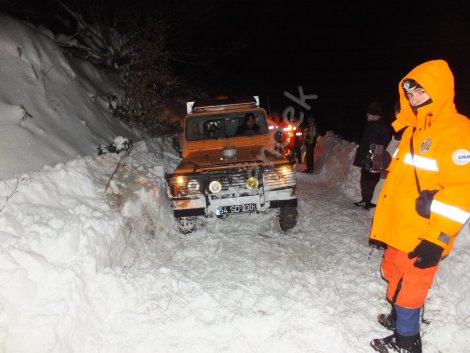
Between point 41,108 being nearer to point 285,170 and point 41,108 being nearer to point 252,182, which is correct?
point 252,182

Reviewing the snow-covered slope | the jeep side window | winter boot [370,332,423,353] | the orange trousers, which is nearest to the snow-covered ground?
the snow-covered slope

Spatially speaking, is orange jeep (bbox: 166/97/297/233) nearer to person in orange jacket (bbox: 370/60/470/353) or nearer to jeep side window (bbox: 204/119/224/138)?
jeep side window (bbox: 204/119/224/138)

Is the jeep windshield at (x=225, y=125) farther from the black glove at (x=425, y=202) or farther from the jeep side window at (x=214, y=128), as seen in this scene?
the black glove at (x=425, y=202)

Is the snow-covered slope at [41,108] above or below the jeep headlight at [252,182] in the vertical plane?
above

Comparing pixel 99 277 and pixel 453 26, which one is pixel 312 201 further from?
pixel 453 26

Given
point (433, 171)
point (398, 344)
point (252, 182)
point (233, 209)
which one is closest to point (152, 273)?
point (233, 209)

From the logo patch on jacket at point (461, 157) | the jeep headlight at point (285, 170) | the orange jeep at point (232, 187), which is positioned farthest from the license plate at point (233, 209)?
the logo patch on jacket at point (461, 157)

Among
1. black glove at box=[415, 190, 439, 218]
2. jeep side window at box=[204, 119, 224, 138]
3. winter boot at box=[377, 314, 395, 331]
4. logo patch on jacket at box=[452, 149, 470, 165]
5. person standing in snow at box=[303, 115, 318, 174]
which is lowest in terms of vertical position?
person standing in snow at box=[303, 115, 318, 174]

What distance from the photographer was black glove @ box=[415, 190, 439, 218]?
2818 millimetres

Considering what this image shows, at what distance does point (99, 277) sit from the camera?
3887 millimetres

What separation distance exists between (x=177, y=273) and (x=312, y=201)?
176 inches

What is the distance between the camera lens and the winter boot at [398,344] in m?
3.10

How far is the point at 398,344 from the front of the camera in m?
3.18

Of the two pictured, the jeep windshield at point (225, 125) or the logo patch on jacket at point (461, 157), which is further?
the jeep windshield at point (225, 125)
